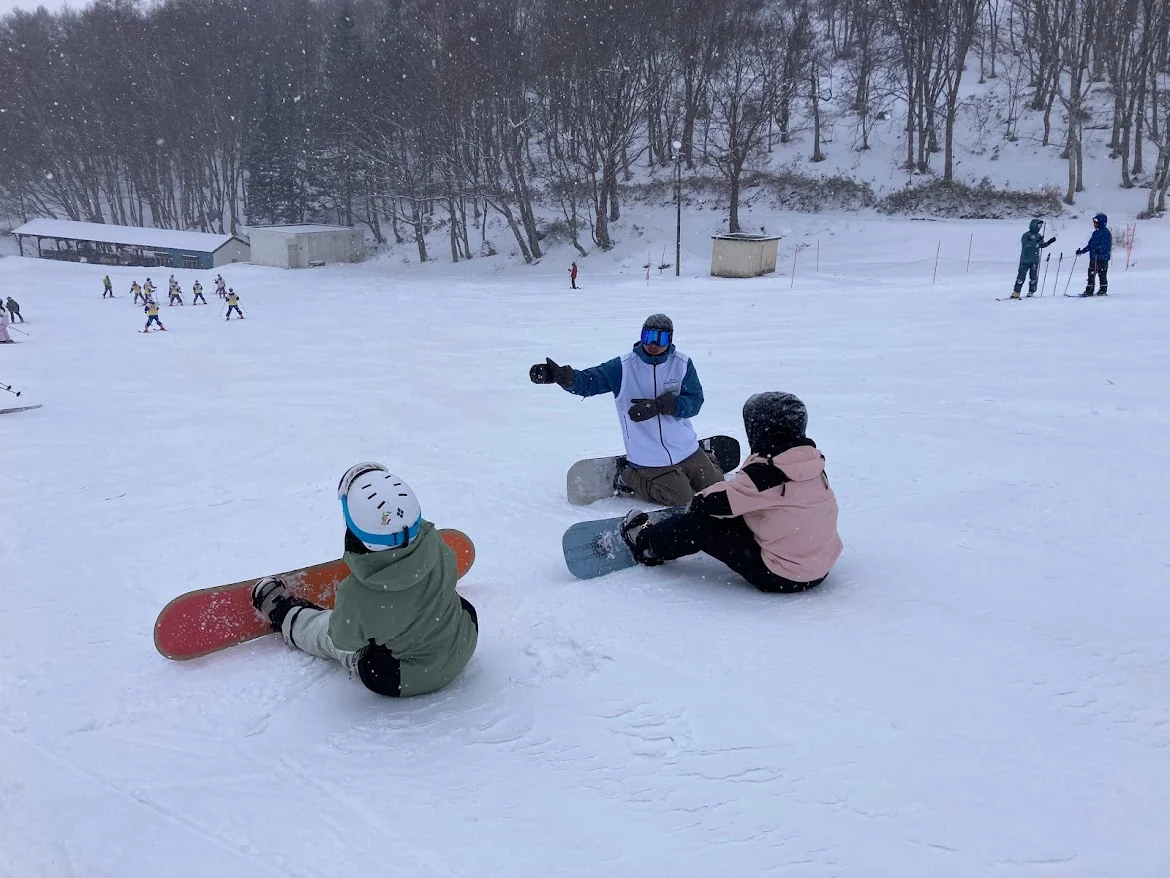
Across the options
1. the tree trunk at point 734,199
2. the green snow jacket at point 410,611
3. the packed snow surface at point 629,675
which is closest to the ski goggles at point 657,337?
the packed snow surface at point 629,675

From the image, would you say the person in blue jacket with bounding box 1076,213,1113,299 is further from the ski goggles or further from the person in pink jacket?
the person in pink jacket

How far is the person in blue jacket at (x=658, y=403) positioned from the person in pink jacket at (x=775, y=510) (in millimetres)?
1268

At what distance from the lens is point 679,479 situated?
16.7 ft

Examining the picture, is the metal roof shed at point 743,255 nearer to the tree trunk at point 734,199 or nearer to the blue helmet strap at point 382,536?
the tree trunk at point 734,199

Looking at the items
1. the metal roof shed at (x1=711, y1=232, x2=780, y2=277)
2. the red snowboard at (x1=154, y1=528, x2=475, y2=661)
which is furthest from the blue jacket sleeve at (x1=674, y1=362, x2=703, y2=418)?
the metal roof shed at (x1=711, y1=232, x2=780, y2=277)

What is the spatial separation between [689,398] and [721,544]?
150cm

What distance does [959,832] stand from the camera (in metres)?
2.05

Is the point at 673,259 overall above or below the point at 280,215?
below

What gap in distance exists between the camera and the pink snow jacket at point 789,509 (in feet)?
11.4

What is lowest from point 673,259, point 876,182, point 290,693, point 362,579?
point 290,693

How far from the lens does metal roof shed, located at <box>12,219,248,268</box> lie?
40000mm

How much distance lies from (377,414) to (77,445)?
325cm

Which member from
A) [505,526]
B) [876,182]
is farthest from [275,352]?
[876,182]

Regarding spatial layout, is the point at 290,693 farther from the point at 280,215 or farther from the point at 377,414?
the point at 280,215
